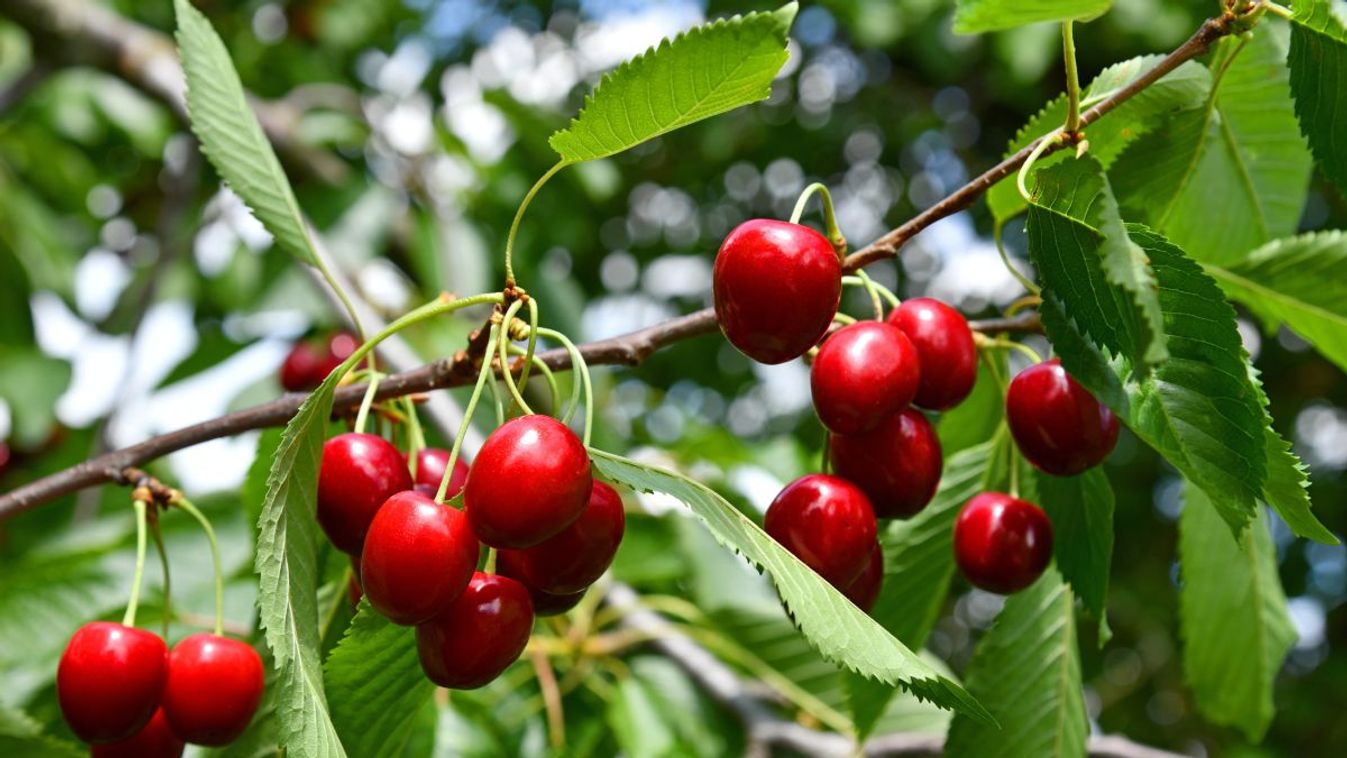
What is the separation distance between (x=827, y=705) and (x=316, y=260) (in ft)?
4.58

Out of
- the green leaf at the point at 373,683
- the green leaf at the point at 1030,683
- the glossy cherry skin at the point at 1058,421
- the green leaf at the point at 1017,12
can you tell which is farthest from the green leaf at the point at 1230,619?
the green leaf at the point at 373,683

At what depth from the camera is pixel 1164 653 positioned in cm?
→ 654

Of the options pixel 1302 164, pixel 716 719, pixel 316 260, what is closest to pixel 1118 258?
pixel 1302 164

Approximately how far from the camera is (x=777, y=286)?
1043mm

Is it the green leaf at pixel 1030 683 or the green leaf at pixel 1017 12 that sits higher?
the green leaf at pixel 1017 12

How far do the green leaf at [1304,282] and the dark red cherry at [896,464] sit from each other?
0.49m

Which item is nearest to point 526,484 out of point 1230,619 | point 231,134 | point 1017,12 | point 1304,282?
point 1017,12

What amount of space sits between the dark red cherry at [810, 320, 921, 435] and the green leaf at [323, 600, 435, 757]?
0.47m

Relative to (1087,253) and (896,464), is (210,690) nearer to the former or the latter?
(896,464)

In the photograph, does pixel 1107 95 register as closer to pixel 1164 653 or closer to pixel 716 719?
pixel 716 719

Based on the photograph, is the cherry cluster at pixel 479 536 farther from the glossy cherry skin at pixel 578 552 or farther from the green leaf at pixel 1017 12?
the green leaf at pixel 1017 12

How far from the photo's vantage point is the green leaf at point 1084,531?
50.6 inches

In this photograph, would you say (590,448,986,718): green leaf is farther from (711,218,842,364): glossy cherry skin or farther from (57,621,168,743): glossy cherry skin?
(57,621,168,743): glossy cherry skin

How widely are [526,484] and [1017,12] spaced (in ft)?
1.95
